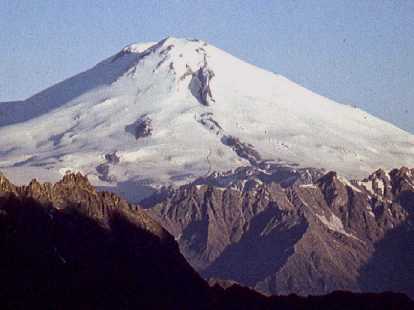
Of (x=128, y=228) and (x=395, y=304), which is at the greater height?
(x=128, y=228)

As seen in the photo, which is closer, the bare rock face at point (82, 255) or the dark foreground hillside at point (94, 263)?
the bare rock face at point (82, 255)

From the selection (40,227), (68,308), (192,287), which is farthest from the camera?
(192,287)

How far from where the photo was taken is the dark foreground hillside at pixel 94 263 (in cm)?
9262

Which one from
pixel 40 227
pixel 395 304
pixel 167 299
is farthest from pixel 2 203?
pixel 395 304

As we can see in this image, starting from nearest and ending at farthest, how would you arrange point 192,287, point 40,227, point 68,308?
point 68,308 < point 40,227 < point 192,287

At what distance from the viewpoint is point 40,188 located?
10331 cm

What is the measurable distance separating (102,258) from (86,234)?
73.7 inches

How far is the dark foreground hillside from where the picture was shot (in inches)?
3647

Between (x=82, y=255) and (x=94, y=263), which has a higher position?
(x=82, y=255)

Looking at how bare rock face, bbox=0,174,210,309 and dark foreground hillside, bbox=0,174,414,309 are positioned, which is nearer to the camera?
bare rock face, bbox=0,174,210,309

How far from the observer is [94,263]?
9956cm

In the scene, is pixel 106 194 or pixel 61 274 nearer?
pixel 61 274

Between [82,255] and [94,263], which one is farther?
[82,255]

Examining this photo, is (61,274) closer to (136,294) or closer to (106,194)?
(136,294)
